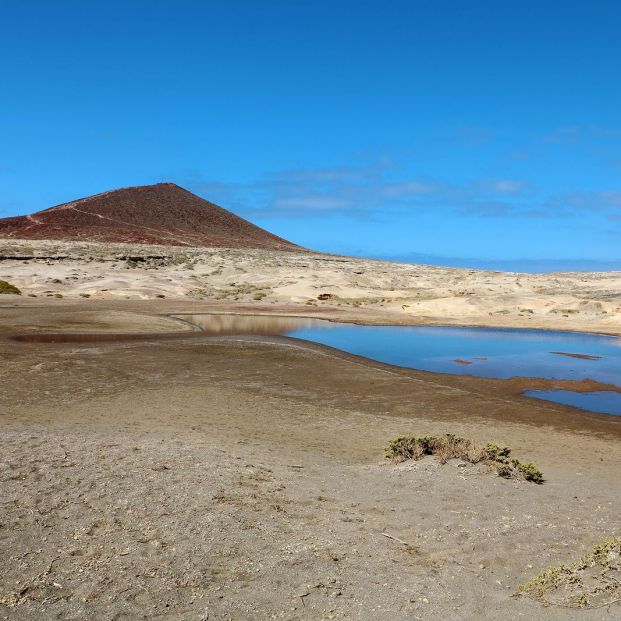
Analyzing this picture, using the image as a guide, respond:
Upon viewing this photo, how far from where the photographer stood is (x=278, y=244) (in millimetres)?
91938

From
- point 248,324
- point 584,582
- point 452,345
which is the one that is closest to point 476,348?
point 452,345

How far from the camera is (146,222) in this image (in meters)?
82.8

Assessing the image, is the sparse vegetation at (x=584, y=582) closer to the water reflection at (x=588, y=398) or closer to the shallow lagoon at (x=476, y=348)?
the water reflection at (x=588, y=398)

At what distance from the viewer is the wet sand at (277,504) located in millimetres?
5680

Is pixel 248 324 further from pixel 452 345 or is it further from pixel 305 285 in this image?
pixel 305 285

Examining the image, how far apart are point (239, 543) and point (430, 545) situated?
7.27 ft

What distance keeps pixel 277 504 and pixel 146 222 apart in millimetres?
79461

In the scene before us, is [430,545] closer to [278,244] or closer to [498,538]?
[498,538]

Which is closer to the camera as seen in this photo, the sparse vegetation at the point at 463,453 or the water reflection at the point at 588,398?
the sparse vegetation at the point at 463,453

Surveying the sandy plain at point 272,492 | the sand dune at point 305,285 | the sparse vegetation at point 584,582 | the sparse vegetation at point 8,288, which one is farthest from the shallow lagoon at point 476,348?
the sparse vegetation at point 8,288

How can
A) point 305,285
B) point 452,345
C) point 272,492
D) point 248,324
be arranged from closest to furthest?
point 272,492 → point 452,345 → point 248,324 → point 305,285

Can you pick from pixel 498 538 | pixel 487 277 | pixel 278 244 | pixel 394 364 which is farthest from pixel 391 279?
pixel 498 538

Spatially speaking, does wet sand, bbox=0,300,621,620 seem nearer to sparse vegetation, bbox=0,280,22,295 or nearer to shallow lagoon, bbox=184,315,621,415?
shallow lagoon, bbox=184,315,621,415

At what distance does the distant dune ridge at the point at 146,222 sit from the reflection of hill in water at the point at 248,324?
40.5 metres
